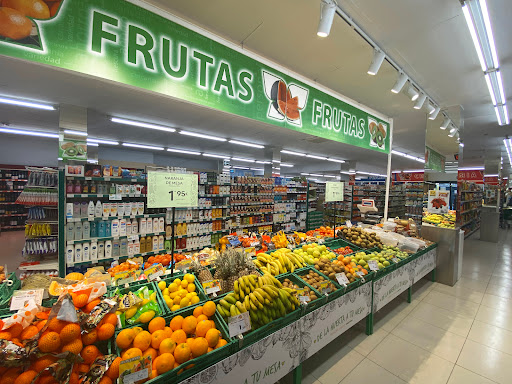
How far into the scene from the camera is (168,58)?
2.40 meters

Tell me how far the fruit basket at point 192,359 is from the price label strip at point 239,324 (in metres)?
0.07

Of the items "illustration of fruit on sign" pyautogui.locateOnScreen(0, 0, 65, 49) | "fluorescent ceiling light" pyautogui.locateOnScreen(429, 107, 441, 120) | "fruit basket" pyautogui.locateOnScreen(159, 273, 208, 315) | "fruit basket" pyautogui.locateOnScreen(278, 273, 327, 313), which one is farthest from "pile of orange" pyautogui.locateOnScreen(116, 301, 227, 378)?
"fluorescent ceiling light" pyautogui.locateOnScreen(429, 107, 441, 120)

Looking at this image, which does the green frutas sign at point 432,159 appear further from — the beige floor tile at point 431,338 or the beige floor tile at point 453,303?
the beige floor tile at point 431,338

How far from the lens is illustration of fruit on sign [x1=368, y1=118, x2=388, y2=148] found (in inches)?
216

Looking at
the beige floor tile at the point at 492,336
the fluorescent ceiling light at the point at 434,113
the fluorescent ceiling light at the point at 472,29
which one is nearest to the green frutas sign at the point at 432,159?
the fluorescent ceiling light at the point at 434,113

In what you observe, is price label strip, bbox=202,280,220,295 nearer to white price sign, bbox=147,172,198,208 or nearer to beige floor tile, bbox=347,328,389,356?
white price sign, bbox=147,172,198,208

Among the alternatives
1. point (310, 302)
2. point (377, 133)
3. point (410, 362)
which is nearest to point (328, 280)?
point (310, 302)

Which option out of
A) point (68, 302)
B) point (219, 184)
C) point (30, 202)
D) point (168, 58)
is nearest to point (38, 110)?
point (30, 202)

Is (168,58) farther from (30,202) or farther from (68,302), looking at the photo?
(30,202)

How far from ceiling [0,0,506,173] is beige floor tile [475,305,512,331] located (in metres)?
4.01

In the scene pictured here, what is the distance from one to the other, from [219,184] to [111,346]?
4.55m

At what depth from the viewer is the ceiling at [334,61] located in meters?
2.74

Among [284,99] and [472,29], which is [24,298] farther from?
[472,29]

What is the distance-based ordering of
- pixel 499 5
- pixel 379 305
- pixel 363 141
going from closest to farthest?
1. pixel 499 5
2. pixel 379 305
3. pixel 363 141
